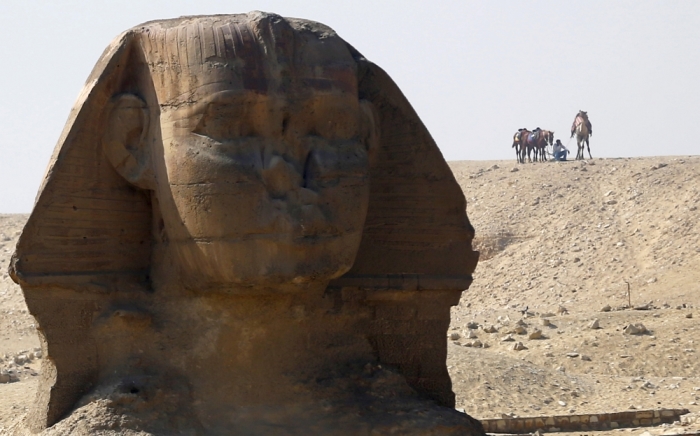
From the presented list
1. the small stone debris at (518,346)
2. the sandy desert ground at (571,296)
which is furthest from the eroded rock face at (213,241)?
the small stone debris at (518,346)

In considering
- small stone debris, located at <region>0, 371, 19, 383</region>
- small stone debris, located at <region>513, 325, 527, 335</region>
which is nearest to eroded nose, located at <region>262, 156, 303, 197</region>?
small stone debris, located at <region>0, 371, 19, 383</region>

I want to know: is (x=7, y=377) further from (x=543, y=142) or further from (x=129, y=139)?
(x=543, y=142)

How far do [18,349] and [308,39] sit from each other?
1198cm

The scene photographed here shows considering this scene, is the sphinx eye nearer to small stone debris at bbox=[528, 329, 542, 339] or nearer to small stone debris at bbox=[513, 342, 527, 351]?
small stone debris at bbox=[513, 342, 527, 351]

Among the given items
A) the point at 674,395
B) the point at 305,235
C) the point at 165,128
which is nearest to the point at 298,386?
the point at 305,235

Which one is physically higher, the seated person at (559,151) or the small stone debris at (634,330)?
the seated person at (559,151)

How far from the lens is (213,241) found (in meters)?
5.98

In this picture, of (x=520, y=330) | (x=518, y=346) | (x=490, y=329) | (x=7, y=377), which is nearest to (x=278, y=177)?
(x=7, y=377)

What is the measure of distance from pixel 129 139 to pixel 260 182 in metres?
0.78

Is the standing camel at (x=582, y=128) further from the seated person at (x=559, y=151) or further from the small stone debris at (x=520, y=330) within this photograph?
the small stone debris at (x=520, y=330)

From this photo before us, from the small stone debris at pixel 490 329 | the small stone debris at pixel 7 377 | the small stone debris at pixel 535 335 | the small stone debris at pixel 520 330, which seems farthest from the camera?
the small stone debris at pixel 490 329

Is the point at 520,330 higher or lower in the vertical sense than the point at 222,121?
lower

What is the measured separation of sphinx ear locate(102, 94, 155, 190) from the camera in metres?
6.25

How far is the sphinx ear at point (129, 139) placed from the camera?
6.25 meters
